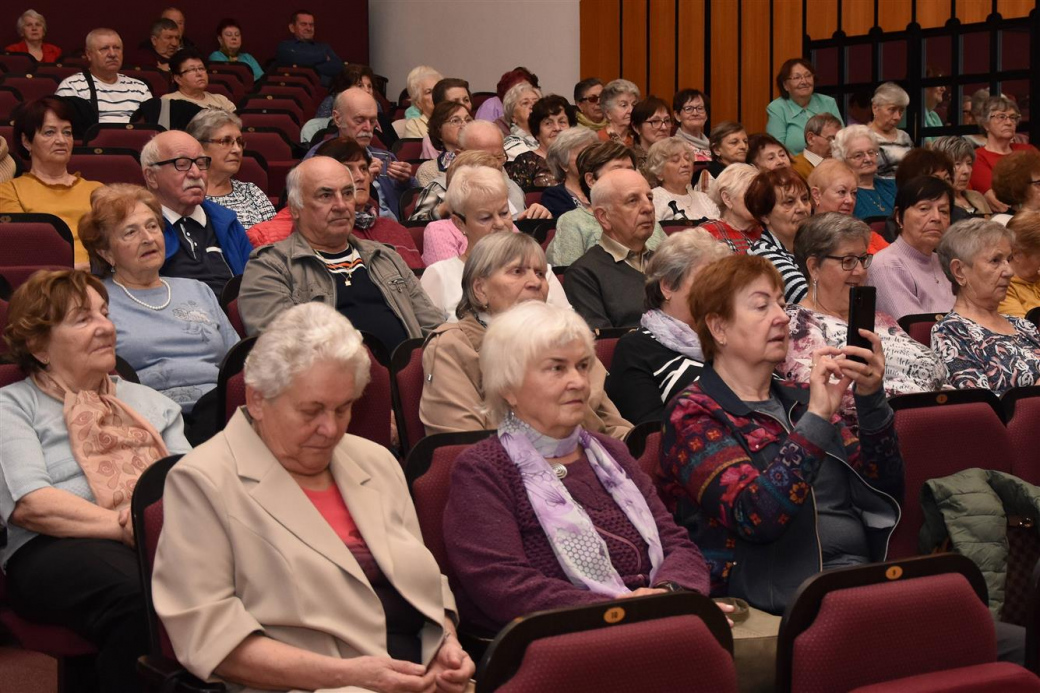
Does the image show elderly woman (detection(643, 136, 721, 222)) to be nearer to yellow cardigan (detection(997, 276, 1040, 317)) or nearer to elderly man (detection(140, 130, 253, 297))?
yellow cardigan (detection(997, 276, 1040, 317))

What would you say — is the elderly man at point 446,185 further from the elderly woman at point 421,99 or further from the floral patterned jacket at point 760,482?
the floral patterned jacket at point 760,482

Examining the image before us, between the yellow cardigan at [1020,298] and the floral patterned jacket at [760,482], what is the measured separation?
1.80 m

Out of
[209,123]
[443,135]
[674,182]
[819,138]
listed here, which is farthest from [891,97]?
[209,123]

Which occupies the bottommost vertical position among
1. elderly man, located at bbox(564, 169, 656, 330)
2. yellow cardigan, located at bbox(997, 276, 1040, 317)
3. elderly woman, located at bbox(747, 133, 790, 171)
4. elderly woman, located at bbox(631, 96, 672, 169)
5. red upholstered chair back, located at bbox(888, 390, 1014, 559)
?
red upholstered chair back, located at bbox(888, 390, 1014, 559)

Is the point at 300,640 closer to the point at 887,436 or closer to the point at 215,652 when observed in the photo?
the point at 215,652

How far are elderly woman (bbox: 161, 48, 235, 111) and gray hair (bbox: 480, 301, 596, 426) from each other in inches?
202

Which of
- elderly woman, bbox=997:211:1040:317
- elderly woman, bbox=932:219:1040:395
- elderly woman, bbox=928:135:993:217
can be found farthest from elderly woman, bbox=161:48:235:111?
elderly woman, bbox=932:219:1040:395

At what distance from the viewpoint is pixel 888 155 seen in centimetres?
651

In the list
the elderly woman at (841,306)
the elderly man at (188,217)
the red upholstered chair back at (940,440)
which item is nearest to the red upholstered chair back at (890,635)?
the red upholstered chair back at (940,440)

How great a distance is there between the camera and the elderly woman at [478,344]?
277 centimetres

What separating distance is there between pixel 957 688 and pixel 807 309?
1619mm

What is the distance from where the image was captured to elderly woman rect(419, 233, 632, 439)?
2773mm

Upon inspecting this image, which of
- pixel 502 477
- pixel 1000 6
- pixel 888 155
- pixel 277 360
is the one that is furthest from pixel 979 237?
pixel 1000 6

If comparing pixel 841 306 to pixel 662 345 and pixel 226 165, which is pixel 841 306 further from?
pixel 226 165
